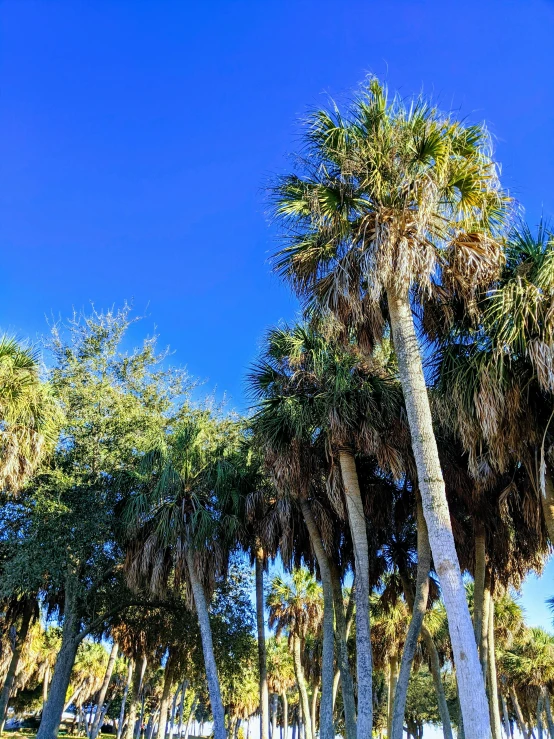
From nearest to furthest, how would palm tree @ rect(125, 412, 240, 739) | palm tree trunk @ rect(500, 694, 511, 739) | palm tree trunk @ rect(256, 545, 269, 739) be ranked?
palm tree @ rect(125, 412, 240, 739) < palm tree trunk @ rect(256, 545, 269, 739) < palm tree trunk @ rect(500, 694, 511, 739)

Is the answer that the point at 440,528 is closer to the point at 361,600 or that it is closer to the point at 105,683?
the point at 361,600

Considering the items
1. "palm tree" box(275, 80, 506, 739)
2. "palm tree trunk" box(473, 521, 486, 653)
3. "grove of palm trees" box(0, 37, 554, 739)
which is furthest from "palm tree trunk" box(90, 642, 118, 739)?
"palm tree" box(275, 80, 506, 739)

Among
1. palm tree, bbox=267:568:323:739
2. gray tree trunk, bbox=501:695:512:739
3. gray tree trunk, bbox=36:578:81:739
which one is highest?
palm tree, bbox=267:568:323:739

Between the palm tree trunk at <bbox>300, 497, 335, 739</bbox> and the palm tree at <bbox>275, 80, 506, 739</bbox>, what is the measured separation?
6668 millimetres

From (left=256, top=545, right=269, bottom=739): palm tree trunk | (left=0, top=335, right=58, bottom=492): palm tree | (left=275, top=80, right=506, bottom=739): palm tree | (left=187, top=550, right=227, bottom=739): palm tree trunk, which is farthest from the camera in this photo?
(left=256, top=545, right=269, bottom=739): palm tree trunk

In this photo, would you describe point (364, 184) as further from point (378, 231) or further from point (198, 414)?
point (198, 414)

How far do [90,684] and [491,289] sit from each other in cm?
5042

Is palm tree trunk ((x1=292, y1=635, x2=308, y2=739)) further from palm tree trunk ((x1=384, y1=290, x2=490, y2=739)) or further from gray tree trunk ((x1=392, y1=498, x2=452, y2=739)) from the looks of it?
palm tree trunk ((x1=384, y1=290, x2=490, y2=739))

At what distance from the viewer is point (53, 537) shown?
16109mm

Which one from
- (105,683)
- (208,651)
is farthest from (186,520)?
(105,683)

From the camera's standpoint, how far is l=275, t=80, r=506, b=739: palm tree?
9180 mm

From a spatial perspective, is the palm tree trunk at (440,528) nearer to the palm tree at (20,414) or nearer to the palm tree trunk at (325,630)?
the palm tree trunk at (325,630)

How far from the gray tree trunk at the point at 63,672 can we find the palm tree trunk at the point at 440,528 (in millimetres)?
12759

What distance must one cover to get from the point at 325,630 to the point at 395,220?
424 inches
